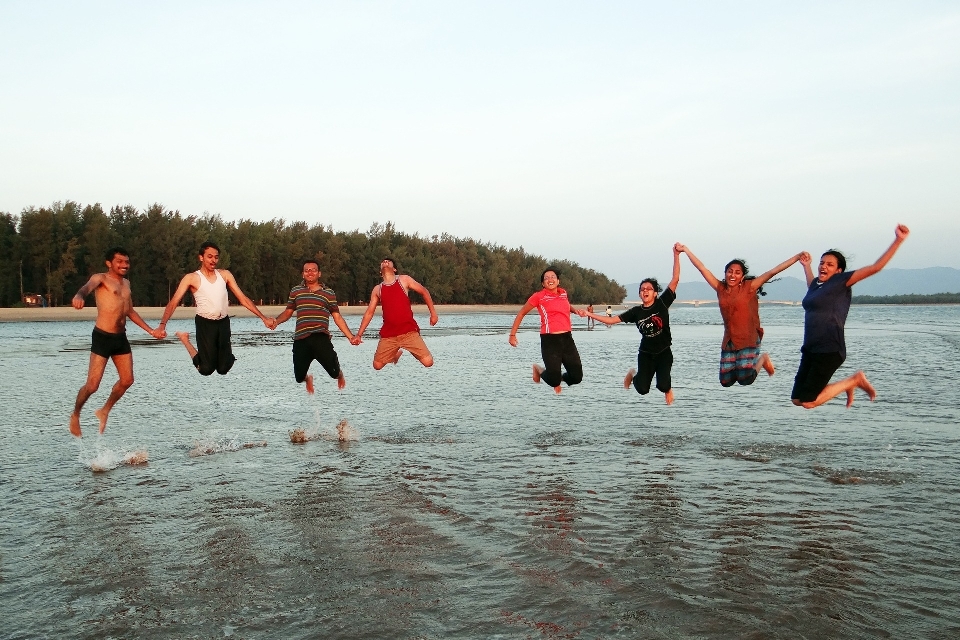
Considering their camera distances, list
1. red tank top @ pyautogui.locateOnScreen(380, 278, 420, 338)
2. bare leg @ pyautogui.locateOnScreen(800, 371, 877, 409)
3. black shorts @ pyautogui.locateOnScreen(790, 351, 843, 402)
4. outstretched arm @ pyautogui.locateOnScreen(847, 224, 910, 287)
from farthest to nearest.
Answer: red tank top @ pyautogui.locateOnScreen(380, 278, 420, 338) < bare leg @ pyautogui.locateOnScreen(800, 371, 877, 409) < black shorts @ pyautogui.locateOnScreen(790, 351, 843, 402) < outstretched arm @ pyautogui.locateOnScreen(847, 224, 910, 287)

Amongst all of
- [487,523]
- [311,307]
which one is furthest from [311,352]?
[487,523]

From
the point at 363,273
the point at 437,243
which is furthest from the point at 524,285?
the point at 363,273

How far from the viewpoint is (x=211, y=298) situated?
1173 cm

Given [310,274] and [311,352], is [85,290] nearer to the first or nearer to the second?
[310,274]

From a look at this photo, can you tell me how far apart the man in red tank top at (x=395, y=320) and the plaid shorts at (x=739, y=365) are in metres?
4.43

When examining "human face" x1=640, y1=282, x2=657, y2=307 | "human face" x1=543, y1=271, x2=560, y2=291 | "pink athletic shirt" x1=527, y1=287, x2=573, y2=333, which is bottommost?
"pink athletic shirt" x1=527, y1=287, x2=573, y2=333

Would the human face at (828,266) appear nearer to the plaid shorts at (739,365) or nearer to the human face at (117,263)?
A: the plaid shorts at (739,365)

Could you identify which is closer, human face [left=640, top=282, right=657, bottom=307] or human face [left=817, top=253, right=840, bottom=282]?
human face [left=817, top=253, right=840, bottom=282]

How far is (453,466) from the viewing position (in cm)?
1164

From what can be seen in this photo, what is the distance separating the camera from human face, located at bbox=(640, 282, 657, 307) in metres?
11.4

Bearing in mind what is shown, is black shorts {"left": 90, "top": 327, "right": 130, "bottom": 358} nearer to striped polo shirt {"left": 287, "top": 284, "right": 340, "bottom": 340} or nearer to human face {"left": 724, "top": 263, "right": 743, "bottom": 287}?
striped polo shirt {"left": 287, "top": 284, "right": 340, "bottom": 340}

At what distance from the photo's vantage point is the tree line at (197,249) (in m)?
79.4

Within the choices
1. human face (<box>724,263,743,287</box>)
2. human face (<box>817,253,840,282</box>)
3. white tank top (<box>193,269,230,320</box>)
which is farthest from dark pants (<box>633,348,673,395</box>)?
white tank top (<box>193,269,230,320</box>)

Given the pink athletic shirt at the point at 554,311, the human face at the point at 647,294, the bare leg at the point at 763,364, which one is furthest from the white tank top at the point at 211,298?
the bare leg at the point at 763,364
